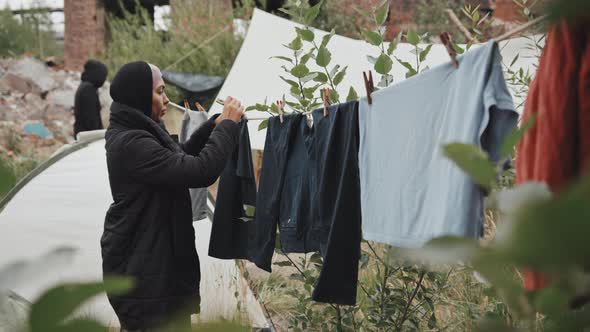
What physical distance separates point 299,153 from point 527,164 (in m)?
1.18

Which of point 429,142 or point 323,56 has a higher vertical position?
point 323,56

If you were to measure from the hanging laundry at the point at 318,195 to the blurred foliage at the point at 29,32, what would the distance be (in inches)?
392

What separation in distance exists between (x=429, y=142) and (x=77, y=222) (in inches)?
117

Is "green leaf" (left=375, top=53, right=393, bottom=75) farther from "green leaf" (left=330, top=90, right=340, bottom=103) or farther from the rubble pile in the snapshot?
the rubble pile

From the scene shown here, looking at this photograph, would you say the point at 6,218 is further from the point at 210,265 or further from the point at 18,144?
the point at 18,144

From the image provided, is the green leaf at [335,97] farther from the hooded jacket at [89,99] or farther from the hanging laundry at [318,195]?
the hooded jacket at [89,99]

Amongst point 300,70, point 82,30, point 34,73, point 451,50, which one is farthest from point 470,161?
point 82,30

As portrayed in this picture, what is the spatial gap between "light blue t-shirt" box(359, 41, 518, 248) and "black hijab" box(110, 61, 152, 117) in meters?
0.79

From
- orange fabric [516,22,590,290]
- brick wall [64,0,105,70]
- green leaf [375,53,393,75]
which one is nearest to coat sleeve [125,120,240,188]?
green leaf [375,53,393,75]

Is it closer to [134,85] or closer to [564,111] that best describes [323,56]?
[134,85]

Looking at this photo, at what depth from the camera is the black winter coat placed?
210 cm

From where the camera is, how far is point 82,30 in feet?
36.1

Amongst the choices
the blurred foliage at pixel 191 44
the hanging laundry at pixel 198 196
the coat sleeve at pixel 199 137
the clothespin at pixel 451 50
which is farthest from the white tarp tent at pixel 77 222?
the blurred foliage at pixel 191 44

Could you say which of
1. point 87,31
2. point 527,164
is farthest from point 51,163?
point 87,31
